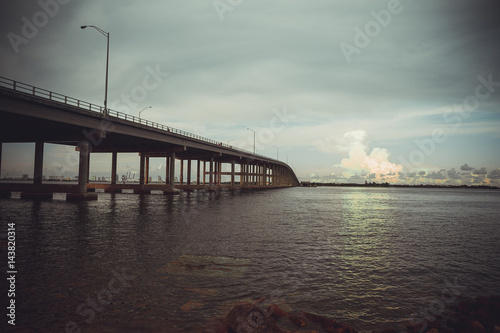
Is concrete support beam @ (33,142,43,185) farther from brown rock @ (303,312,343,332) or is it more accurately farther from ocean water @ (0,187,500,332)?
brown rock @ (303,312,343,332)

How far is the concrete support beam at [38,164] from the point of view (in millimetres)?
52062

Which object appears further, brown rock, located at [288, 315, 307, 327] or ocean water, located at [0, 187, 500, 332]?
ocean water, located at [0, 187, 500, 332]

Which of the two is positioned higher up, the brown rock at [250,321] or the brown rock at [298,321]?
the brown rock at [250,321]

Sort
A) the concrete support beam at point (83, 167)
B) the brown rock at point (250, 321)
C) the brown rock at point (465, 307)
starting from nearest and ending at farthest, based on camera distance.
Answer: the brown rock at point (250, 321), the brown rock at point (465, 307), the concrete support beam at point (83, 167)

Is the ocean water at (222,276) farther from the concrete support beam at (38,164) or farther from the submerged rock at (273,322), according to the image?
the concrete support beam at (38,164)

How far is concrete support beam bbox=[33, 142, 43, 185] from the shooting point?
5206 cm

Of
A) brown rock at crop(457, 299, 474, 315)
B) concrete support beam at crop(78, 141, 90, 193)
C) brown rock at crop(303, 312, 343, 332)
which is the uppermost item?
concrete support beam at crop(78, 141, 90, 193)

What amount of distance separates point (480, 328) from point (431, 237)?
14.0 metres

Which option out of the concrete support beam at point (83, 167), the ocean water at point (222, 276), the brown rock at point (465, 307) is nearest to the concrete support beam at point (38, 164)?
the concrete support beam at point (83, 167)

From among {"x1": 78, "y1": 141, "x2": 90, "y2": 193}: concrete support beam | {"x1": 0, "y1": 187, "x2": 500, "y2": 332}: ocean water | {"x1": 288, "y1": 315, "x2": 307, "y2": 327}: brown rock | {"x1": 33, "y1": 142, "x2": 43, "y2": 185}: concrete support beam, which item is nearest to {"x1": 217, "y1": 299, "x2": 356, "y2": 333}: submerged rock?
{"x1": 288, "y1": 315, "x2": 307, "y2": 327}: brown rock

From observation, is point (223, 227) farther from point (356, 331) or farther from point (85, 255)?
point (356, 331)

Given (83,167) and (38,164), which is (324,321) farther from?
(38,164)

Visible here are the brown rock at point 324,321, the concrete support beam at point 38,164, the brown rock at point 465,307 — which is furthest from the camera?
the concrete support beam at point 38,164

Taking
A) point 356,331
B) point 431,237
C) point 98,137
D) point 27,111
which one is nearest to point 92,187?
point 98,137
